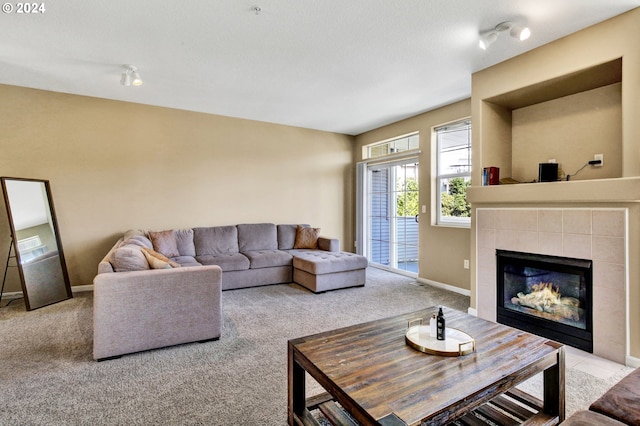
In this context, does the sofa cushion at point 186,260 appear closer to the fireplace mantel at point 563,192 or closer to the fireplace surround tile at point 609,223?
the fireplace mantel at point 563,192

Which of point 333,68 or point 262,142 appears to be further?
point 262,142

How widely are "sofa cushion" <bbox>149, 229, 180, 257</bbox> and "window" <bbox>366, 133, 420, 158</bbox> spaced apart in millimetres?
3914

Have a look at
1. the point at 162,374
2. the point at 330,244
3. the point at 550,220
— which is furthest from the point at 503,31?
the point at 162,374

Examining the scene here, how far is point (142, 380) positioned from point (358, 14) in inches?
122

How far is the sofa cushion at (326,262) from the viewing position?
4.30m

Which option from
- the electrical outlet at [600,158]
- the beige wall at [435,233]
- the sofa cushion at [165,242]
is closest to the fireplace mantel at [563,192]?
the electrical outlet at [600,158]

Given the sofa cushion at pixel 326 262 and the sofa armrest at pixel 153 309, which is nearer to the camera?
the sofa armrest at pixel 153 309

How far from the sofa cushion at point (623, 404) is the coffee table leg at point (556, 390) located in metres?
0.28

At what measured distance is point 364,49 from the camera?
3020mm

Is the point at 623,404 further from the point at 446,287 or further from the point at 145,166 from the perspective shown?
the point at 145,166

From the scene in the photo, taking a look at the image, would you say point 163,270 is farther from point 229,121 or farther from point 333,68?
point 229,121

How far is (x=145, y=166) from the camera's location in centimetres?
469

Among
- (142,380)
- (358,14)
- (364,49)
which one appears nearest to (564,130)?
(364,49)

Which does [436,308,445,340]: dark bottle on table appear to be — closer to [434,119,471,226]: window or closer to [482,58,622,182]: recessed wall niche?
[482,58,622,182]: recessed wall niche
